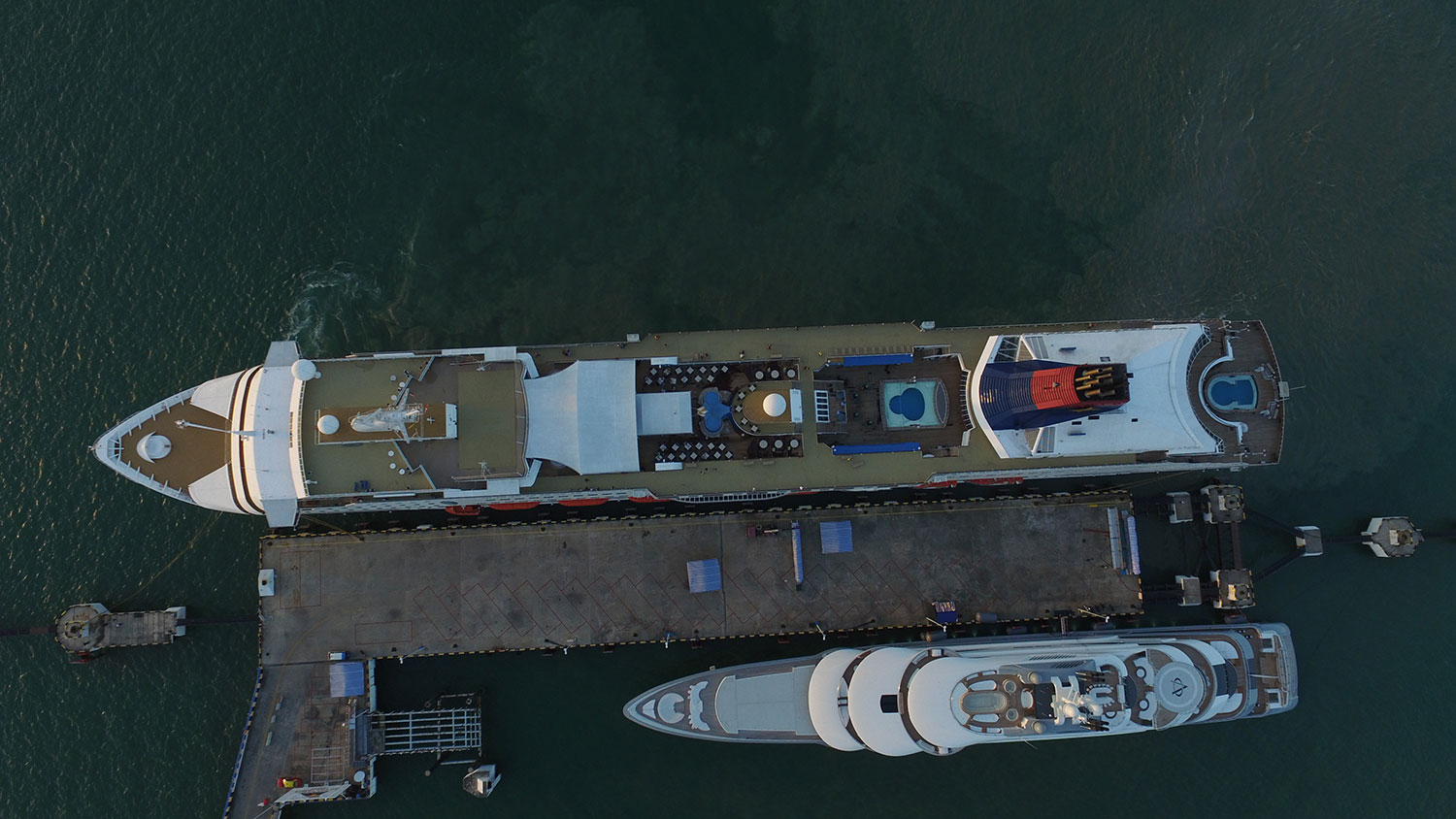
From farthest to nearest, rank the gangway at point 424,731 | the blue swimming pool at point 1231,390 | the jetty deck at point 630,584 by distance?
the gangway at point 424,731, the jetty deck at point 630,584, the blue swimming pool at point 1231,390

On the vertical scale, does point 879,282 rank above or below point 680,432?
above

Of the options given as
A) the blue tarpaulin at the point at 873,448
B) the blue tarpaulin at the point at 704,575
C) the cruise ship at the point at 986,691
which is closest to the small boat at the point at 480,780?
the cruise ship at the point at 986,691

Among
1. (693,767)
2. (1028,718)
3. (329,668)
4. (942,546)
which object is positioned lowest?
(693,767)

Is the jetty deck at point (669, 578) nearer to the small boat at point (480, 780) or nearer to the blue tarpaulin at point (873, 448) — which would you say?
the blue tarpaulin at point (873, 448)

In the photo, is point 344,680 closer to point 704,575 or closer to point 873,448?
point 704,575

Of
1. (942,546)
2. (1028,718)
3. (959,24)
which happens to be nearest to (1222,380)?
(942,546)

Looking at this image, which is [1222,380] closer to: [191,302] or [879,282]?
[879,282]

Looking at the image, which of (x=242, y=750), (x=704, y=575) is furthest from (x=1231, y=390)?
(x=242, y=750)
